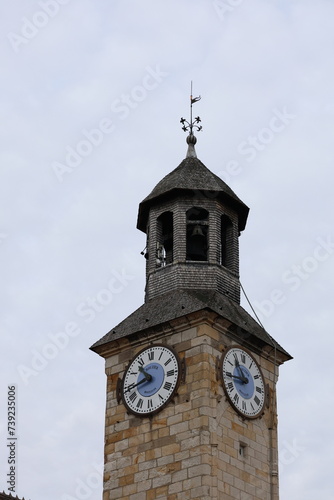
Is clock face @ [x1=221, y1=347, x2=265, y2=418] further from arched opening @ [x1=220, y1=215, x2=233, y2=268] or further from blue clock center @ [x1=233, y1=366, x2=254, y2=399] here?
arched opening @ [x1=220, y1=215, x2=233, y2=268]

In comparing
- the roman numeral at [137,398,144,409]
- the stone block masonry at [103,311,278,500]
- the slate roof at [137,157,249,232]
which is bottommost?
the stone block masonry at [103,311,278,500]

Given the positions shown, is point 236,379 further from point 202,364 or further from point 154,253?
point 154,253

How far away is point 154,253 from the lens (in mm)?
39062

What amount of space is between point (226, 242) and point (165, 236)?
207 cm

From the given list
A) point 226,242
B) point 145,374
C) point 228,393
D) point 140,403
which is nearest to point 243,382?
point 228,393

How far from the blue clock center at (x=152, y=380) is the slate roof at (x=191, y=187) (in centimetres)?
651

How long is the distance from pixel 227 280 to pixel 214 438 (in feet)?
21.3

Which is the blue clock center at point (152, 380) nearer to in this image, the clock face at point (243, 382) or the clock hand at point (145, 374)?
the clock hand at point (145, 374)

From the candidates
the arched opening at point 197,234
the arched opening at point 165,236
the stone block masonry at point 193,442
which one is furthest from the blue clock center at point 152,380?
the arched opening at point 197,234

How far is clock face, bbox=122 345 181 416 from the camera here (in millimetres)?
35156

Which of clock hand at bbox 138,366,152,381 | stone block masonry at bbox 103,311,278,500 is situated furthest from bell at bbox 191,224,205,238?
clock hand at bbox 138,366,152,381

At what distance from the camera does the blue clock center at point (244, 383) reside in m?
35.5

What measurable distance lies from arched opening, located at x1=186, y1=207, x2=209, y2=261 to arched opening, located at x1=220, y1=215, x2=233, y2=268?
68 centimetres

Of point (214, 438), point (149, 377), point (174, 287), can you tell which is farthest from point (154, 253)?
point (214, 438)
